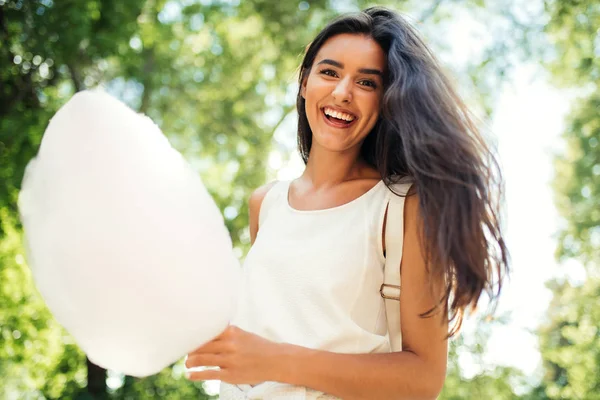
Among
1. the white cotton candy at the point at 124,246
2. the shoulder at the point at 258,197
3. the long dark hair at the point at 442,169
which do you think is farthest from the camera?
the shoulder at the point at 258,197

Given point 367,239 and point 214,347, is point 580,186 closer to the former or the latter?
point 367,239

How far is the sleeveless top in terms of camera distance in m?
1.74

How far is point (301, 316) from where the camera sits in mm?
1787

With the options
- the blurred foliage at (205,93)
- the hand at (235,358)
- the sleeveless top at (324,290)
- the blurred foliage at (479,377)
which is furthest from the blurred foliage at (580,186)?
the hand at (235,358)

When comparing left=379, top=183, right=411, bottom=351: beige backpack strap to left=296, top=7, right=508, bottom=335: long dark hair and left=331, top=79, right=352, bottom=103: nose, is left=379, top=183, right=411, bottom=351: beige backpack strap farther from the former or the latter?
left=331, top=79, right=352, bottom=103: nose

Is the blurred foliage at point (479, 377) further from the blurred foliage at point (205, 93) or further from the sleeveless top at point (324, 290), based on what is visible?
the sleeveless top at point (324, 290)

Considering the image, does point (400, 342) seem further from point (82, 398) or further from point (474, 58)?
point (474, 58)

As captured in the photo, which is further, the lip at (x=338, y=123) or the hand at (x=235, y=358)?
the lip at (x=338, y=123)

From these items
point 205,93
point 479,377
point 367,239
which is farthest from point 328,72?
point 479,377

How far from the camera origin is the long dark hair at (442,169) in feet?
5.14

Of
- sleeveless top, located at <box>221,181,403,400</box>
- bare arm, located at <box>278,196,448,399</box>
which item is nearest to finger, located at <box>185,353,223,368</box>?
bare arm, located at <box>278,196,448,399</box>

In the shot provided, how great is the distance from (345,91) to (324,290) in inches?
20.2

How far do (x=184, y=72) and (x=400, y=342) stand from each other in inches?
449

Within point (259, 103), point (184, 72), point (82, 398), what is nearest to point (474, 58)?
point (259, 103)
